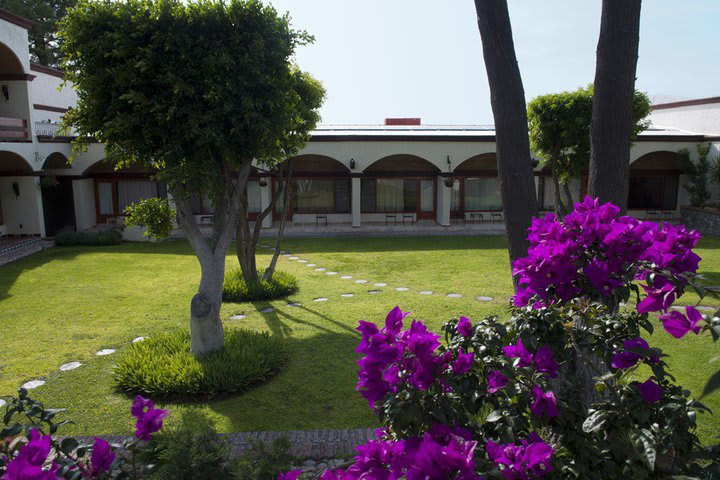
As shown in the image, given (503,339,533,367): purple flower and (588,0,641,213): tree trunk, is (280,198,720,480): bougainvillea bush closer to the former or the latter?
(503,339,533,367): purple flower

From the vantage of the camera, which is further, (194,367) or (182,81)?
(194,367)

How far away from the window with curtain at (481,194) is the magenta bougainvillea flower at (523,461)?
21.3m

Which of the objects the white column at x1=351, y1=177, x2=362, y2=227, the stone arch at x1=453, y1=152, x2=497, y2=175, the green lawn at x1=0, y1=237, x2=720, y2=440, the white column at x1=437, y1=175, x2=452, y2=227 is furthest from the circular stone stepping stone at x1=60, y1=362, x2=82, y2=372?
the stone arch at x1=453, y1=152, x2=497, y2=175

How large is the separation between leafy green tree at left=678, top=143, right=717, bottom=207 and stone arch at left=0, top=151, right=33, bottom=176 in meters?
22.8

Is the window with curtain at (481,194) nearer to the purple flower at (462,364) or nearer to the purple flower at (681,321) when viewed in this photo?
the purple flower at (462,364)

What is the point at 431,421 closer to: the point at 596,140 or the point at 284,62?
the point at 596,140

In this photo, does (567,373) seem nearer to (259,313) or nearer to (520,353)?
(520,353)

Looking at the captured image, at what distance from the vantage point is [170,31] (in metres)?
6.10

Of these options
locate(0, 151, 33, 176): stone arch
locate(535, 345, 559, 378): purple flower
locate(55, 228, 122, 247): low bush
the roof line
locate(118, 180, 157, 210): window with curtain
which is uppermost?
the roof line

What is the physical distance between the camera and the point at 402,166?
73.0 ft

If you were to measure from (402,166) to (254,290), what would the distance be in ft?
42.2

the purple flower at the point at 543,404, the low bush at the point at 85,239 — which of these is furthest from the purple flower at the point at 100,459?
the low bush at the point at 85,239

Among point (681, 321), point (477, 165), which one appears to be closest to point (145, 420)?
point (681, 321)

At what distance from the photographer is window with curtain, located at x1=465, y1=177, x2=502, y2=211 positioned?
74.6 ft
